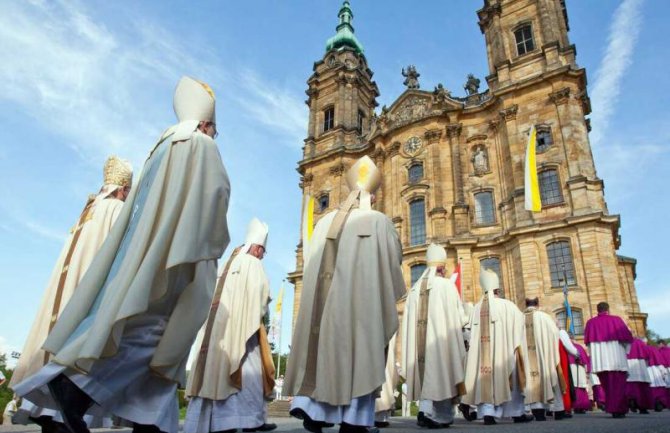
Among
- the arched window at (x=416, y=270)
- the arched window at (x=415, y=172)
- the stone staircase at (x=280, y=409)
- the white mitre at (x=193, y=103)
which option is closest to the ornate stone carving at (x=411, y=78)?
the arched window at (x=415, y=172)

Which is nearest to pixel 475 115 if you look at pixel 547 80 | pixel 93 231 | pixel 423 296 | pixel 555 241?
pixel 547 80

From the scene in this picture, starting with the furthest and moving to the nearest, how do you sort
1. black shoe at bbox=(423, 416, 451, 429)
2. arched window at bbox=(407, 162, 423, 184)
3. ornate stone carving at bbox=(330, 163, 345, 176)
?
ornate stone carving at bbox=(330, 163, 345, 176) → arched window at bbox=(407, 162, 423, 184) → black shoe at bbox=(423, 416, 451, 429)

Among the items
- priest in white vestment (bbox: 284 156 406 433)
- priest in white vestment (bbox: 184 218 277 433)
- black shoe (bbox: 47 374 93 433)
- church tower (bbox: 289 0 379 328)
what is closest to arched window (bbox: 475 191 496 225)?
church tower (bbox: 289 0 379 328)

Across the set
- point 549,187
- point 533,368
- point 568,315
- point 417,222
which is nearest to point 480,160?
point 549,187

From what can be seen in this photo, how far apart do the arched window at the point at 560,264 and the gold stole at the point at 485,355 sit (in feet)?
43.7

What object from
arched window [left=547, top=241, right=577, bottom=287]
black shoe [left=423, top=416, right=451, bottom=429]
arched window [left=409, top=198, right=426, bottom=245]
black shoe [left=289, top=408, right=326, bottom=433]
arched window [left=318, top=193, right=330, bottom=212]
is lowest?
black shoe [left=423, top=416, right=451, bottom=429]

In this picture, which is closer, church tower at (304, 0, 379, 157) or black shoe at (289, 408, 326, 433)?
black shoe at (289, 408, 326, 433)

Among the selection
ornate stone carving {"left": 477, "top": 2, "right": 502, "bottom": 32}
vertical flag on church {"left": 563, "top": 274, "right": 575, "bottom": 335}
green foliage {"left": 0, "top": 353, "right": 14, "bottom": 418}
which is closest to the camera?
green foliage {"left": 0, "top": 353, "right": 14, "bottom": 418}

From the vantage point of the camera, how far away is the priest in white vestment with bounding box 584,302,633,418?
7.59m

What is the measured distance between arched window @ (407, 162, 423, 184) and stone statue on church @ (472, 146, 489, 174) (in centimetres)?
291

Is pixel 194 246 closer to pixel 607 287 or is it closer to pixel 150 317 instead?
pixel 150 317

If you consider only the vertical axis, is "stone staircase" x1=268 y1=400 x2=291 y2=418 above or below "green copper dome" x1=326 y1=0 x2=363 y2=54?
below

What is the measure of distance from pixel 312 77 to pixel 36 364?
1270 inches

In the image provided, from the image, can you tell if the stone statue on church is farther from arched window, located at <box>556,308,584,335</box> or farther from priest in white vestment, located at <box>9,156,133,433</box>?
priest in white vestment, located at <box>9,156,133,433</box>
